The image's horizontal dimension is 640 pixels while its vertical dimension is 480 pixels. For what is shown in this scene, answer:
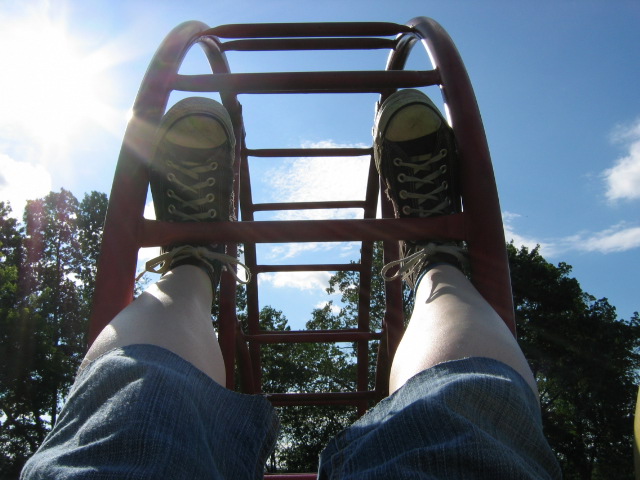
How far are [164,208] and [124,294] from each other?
24 cm

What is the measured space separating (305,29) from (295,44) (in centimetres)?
9

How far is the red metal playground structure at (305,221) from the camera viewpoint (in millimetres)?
958

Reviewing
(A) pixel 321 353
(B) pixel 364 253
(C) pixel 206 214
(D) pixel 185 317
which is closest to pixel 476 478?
(D) pixel 185 317

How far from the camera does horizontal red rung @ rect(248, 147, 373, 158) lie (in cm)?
177

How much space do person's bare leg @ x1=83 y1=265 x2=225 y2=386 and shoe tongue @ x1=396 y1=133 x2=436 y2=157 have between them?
1.75 ft

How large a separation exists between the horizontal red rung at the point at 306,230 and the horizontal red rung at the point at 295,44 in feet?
2.23

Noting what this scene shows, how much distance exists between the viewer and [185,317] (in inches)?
31.2

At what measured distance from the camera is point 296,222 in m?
1.03

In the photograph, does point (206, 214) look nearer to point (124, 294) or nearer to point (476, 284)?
point (124, 294)

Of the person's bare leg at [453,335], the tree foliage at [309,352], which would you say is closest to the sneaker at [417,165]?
the person's bare leg at [453,335]

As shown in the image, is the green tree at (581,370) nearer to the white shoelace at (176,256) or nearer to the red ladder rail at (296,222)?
the red ladder rail at (296,222)

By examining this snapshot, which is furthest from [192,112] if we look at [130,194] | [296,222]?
[296,222]

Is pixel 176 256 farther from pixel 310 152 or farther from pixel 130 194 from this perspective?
pixel 310 152

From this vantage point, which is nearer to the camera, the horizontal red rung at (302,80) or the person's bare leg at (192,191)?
the person's bare leg at (192,191)
